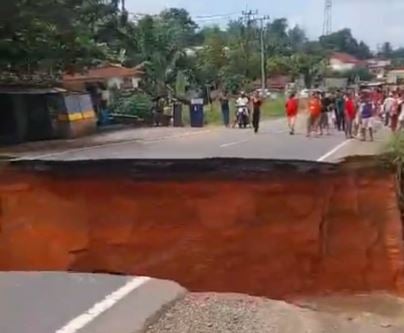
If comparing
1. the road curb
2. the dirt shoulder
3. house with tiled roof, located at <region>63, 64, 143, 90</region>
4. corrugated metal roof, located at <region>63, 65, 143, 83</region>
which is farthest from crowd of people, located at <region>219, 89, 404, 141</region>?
the road curb

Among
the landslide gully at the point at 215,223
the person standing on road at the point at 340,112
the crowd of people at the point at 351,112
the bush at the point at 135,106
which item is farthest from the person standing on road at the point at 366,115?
the bush at the point at 135,106

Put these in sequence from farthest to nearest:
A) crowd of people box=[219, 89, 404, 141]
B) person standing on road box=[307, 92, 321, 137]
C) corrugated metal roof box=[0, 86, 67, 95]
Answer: person standing on road box=[307, 92, 321, 137] < corrugated metal roof box=[0, 86, 67, 95] < crowd of people box=[219, 89, 404, 141]

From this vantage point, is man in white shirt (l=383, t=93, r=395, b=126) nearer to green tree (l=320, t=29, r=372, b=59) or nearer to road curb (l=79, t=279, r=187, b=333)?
green tree (l=320, t=29, r=372, b=59)

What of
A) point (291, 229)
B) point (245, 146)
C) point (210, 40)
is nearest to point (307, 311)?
point (291, 229)

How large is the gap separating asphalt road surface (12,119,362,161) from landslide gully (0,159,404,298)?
996cm

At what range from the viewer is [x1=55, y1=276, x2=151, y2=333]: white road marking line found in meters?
7.02

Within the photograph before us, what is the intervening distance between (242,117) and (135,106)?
7.51 meters

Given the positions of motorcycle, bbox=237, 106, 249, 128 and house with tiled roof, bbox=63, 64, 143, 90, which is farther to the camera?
house with tiled roof, bbox=63, 64, 143, 90

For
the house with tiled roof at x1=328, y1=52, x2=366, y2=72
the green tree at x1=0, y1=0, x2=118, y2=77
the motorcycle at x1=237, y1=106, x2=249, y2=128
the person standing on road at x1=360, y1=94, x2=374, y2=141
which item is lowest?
the motorcycle at x1=237, y1=106, x2=249, y2=128

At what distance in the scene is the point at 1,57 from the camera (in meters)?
30.9

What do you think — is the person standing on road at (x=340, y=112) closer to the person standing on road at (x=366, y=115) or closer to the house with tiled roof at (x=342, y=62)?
the person standing on road at (x=366, y=115)

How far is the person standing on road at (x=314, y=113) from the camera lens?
3222 centimetres

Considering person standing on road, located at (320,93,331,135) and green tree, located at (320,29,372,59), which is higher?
green tree, located at (320,29,372,59)

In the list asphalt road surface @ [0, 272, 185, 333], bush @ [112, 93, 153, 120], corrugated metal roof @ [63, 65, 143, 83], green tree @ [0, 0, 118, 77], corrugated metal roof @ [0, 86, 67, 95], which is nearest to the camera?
asphalt road surface @ [0, 272, 185, 333]
